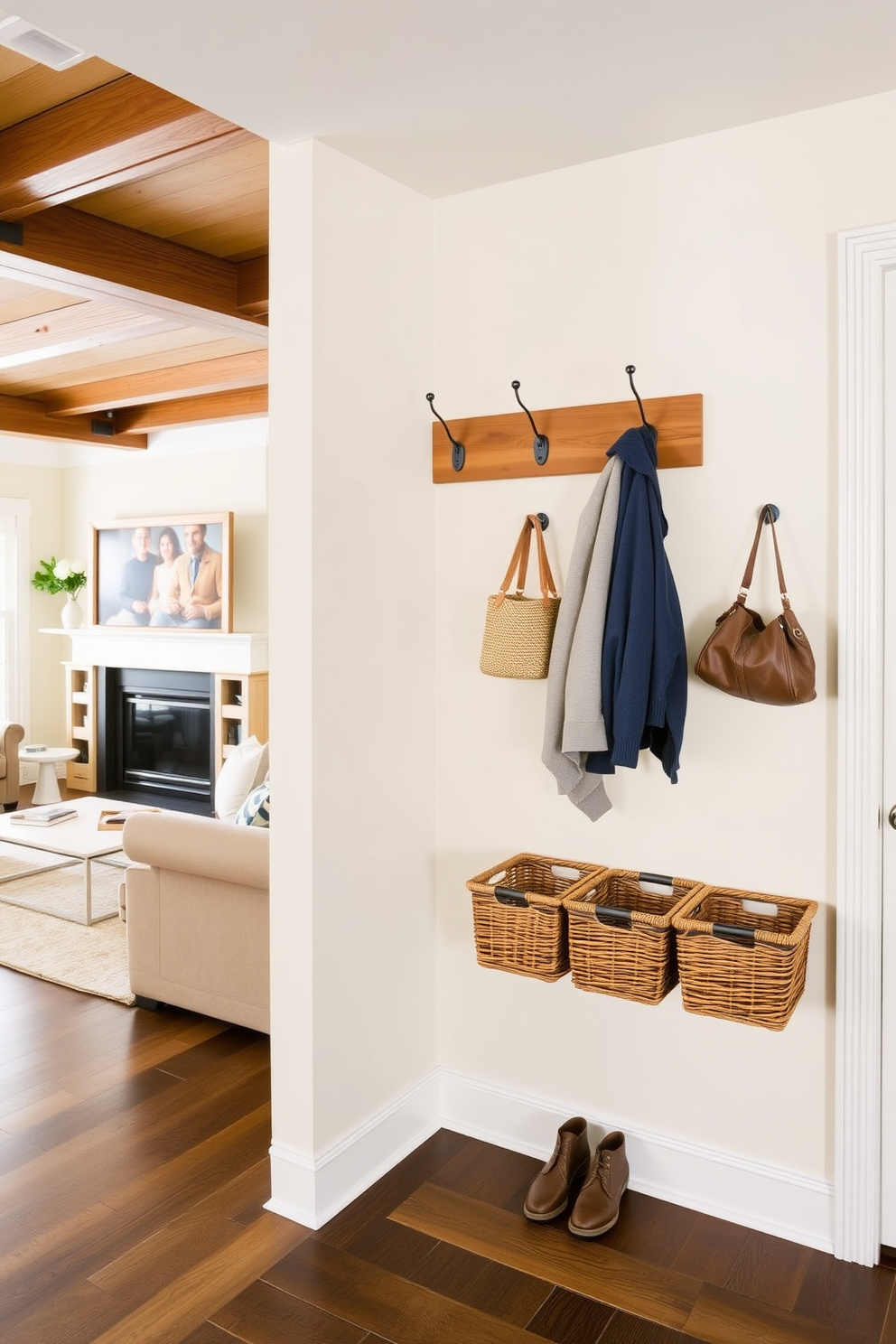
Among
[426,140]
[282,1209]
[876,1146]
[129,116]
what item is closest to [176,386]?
[129,116]

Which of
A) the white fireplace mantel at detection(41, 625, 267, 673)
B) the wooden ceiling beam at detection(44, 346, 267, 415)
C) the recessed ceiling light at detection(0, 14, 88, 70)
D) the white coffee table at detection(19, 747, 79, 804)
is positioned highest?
the wooden ceiling beam at detection(44, 346, 267, 415)

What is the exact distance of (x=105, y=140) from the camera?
7.86ft

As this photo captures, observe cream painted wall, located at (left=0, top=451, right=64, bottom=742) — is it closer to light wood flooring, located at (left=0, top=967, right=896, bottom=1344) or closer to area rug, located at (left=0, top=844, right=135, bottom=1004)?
area rug, located at (left=0, top=844, right=135, bottom=1004)

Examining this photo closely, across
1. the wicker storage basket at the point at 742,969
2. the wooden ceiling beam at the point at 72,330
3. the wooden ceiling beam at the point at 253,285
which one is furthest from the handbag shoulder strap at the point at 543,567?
the wooden ceiling beam at the point at 72,330

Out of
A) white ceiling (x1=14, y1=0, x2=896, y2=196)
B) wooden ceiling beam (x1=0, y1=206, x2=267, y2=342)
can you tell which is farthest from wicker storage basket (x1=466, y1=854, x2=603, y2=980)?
wooden ceiling beam (x1=0, y1=206, x2=267, y2=342)

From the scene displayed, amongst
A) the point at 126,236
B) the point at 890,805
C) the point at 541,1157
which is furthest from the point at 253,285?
the point at 541,1157

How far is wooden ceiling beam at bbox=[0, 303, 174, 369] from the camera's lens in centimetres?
406

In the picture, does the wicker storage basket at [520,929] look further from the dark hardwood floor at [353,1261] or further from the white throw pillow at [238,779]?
the white throw pillow at [238,779]

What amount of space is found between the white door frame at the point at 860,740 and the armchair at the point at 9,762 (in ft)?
18.3

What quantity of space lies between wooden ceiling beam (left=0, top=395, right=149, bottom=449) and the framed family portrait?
56 centimetres

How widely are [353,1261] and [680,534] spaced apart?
1701mm

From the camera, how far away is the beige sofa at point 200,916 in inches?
121

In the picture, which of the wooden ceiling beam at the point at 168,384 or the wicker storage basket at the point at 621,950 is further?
the wooden ceiling beam at the point at 168,384

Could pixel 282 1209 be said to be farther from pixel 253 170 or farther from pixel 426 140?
pixel 253 170
